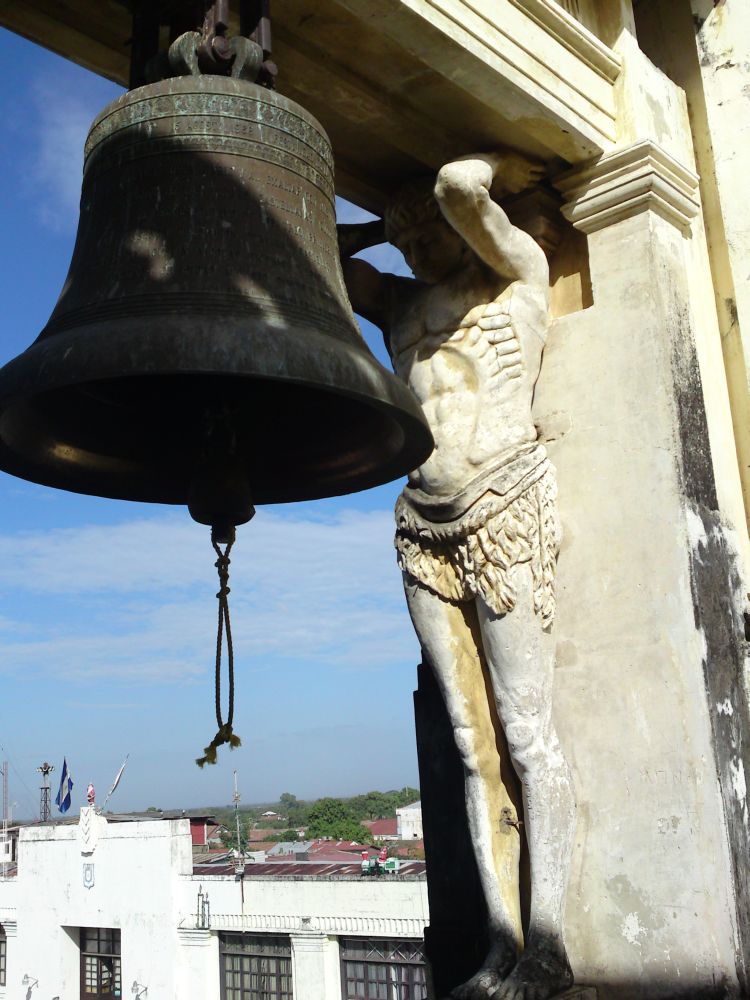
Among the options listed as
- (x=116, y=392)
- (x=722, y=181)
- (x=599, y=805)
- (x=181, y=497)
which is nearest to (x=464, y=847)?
(x=599, y=805)

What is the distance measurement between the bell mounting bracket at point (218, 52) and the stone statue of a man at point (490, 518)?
921 millimetres

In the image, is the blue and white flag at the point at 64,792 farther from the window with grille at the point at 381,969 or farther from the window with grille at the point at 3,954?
the window with grille at the point at 381,969

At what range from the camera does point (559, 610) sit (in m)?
4.16

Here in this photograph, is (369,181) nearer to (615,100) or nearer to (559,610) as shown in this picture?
(615,100)

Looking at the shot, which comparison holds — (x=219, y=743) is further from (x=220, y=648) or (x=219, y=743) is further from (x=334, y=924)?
(x=334, y=924)

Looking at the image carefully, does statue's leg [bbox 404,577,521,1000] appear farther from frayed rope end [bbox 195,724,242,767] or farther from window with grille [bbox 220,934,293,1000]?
window with grille [bbox 220,934,293,1000]

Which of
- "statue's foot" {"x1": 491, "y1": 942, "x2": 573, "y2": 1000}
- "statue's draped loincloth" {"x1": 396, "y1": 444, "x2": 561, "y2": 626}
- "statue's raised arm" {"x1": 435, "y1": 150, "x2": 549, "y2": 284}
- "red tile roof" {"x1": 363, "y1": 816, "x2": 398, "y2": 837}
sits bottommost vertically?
"red tile roof" {"x1": 363, "y1": 816, "x2": 398, "y2": 837}

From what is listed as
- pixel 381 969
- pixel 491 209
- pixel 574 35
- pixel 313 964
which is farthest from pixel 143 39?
pixel 313 964

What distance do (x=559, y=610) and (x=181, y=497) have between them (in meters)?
1.48

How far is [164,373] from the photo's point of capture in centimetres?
266

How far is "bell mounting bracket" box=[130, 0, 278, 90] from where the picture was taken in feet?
10.1

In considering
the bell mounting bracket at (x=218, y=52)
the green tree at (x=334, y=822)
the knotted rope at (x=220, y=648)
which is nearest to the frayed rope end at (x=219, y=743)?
the knotted rope at (x=220, y=648)

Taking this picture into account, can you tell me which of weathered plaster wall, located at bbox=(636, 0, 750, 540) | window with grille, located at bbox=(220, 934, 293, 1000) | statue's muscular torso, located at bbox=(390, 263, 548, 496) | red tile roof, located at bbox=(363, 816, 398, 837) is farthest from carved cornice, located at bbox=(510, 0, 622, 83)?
red tile roof, located at bbox=(363, 816, 398, 837)

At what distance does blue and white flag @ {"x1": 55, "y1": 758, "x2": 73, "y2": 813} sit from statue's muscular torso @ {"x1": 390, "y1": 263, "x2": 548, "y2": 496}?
47.4m
